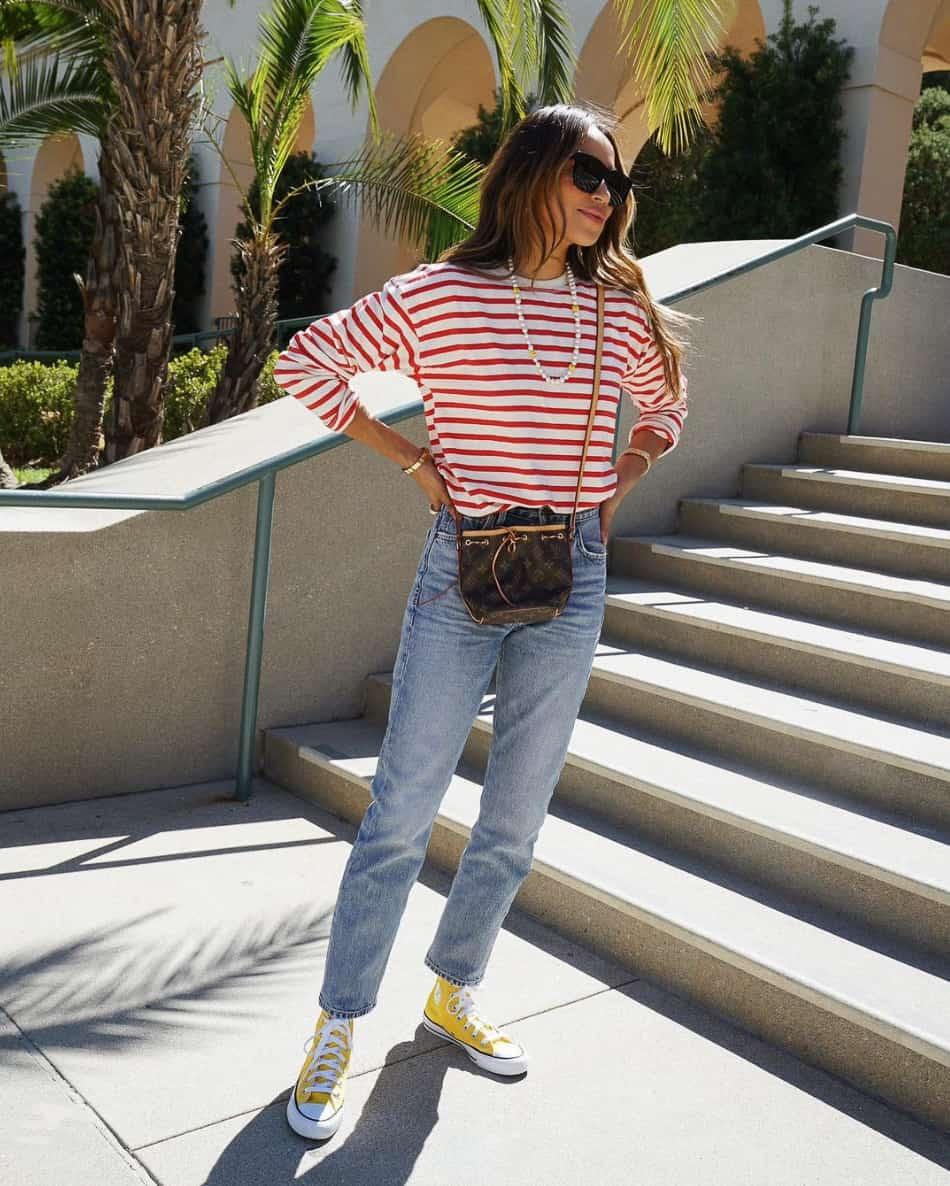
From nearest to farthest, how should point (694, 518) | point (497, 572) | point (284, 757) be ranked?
1. point (497, 572)
2. point (284, 757)
3. point (694, 518)

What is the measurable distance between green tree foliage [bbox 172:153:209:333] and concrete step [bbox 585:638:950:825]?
50.4 ft

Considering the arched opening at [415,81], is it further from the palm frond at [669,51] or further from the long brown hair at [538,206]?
the long brown hair at [538,206]

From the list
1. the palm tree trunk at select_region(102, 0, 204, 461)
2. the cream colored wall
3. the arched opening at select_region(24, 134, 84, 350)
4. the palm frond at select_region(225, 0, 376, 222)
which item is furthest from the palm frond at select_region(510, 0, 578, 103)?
the arched opening at select_region(24, 134, 84, 350)

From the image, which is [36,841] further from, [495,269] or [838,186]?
[838,186]

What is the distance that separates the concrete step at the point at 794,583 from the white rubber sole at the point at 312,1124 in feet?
8.92

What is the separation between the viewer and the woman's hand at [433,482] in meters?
2.30

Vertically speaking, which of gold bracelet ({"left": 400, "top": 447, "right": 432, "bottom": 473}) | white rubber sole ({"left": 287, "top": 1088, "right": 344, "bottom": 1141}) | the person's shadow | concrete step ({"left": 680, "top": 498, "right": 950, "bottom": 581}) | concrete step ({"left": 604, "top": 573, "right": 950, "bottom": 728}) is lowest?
the person's shadow

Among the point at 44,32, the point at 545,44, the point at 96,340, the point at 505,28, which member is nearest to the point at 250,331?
the point at 96,340

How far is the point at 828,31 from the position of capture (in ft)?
36.9

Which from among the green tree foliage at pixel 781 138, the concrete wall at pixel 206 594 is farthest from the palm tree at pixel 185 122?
the green tree foliage at pixel 781 138

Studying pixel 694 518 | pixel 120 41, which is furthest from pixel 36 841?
pixel 120 41

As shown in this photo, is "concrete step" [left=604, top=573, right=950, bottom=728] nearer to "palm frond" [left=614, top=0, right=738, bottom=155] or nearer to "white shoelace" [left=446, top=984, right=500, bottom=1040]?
"white shoelace" [left=446, top=984, right=500, bottom=1040]

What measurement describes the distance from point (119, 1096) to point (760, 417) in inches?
168

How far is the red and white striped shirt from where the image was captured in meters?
2.20
